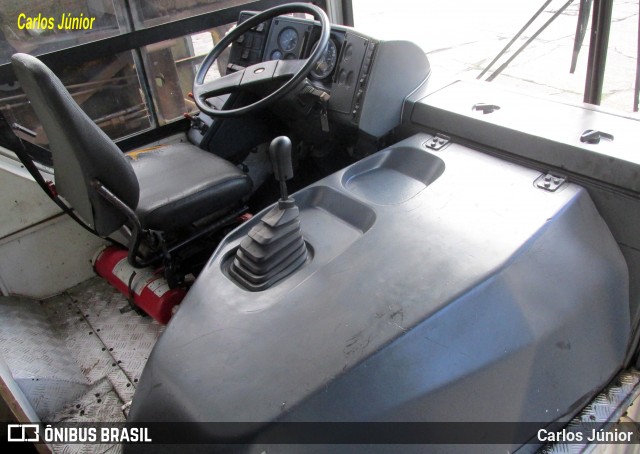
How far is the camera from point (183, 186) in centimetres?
176

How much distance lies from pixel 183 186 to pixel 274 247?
2.25ft

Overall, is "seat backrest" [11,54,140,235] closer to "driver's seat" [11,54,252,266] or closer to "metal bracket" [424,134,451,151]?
"driver's seat" [11,54,252,266]

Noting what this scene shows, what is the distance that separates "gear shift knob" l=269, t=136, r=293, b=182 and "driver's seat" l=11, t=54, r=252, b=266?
0.57m

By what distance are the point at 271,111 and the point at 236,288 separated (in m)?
1.21

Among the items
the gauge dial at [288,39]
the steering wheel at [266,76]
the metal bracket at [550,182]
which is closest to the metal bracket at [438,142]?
the metal bracket at [550,182]

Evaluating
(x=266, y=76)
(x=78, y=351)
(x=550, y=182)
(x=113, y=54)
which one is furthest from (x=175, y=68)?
(x=550, y=182)

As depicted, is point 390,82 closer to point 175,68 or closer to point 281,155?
point 281,155

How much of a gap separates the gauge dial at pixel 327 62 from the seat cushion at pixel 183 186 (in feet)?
1.55

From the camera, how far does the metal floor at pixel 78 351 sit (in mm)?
1686

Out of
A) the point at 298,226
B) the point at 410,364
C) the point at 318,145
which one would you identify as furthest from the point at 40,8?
the point at 410,364

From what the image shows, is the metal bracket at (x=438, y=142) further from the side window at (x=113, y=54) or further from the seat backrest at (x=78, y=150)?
the side window at (x=113, y=54)

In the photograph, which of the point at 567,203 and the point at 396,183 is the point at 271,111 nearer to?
the point at 396,183

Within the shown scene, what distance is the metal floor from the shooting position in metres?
1.69

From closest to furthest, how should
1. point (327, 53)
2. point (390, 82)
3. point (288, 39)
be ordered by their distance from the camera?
point (390, 82) → point (327, 53) → point (288, 39)
